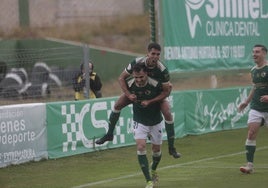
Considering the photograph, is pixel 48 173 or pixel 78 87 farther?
pixel 78 87

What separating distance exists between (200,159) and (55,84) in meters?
6.84

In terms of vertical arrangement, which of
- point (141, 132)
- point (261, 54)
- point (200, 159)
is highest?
point (261, 54)

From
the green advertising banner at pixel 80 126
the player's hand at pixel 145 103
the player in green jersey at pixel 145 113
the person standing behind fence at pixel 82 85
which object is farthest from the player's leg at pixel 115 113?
the person standing behind fence at pixel 82 85

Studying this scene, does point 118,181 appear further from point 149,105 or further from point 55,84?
point 55,84

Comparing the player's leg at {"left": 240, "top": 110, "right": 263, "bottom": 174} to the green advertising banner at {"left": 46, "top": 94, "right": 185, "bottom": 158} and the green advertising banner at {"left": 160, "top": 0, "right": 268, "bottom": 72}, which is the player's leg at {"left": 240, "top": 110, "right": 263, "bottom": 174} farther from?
the green advertising banner at {"left": 160, "top": 0, "right": 268, "bottom": 72}

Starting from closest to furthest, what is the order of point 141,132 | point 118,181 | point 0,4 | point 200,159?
point 141,132
point 118,181
point 200,159
point 0,4

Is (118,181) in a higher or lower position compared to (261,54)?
lower

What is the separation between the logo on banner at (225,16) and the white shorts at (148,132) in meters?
9.33

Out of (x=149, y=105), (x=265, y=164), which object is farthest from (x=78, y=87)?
(x=149, y=105)

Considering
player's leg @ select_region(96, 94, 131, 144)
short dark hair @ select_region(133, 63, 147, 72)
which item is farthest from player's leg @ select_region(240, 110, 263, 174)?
short dark hair @ select_region(133, 63, 147, 72)

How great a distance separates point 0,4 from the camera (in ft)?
141

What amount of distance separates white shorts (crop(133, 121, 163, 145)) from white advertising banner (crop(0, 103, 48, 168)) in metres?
3.54

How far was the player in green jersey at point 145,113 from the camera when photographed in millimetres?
12211

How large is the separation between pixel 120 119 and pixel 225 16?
6.59 m
